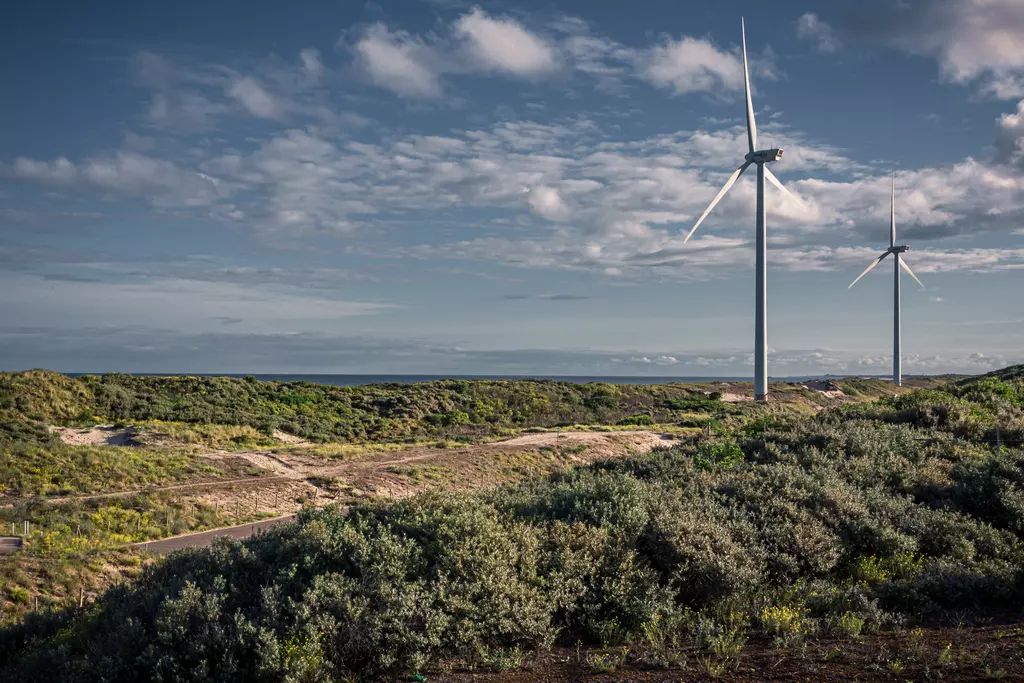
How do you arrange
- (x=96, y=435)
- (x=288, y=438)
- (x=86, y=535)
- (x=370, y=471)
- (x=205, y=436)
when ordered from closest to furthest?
(x=86, y=535), (x=370, y=471), (x=96, y=435), (x=205, y=436), (x=288, y=438)

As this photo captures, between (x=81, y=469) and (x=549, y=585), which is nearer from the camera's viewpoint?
(x=549, y=585)

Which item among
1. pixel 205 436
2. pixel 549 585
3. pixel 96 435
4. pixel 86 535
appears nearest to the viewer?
pixel 549 585

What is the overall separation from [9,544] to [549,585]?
19.7 metres

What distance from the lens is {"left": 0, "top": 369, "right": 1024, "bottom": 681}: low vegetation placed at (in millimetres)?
7418

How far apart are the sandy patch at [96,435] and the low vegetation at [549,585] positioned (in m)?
32.6

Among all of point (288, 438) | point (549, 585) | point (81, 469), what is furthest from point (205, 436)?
point (549, 585)

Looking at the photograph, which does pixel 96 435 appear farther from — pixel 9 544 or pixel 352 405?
pixel 352 405

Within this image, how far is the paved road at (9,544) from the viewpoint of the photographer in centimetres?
1986

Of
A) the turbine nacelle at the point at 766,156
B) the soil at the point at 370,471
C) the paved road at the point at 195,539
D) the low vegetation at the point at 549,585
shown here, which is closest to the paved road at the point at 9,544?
the paved road at the point at 195,539

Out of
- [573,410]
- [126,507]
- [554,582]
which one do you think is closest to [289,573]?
[554,582]

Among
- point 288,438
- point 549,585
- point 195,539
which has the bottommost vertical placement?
point 195,539

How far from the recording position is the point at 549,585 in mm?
8391

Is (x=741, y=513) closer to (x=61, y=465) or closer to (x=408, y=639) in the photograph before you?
(x=408, y=639)

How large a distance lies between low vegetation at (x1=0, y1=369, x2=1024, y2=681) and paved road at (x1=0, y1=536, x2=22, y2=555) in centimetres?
1119
